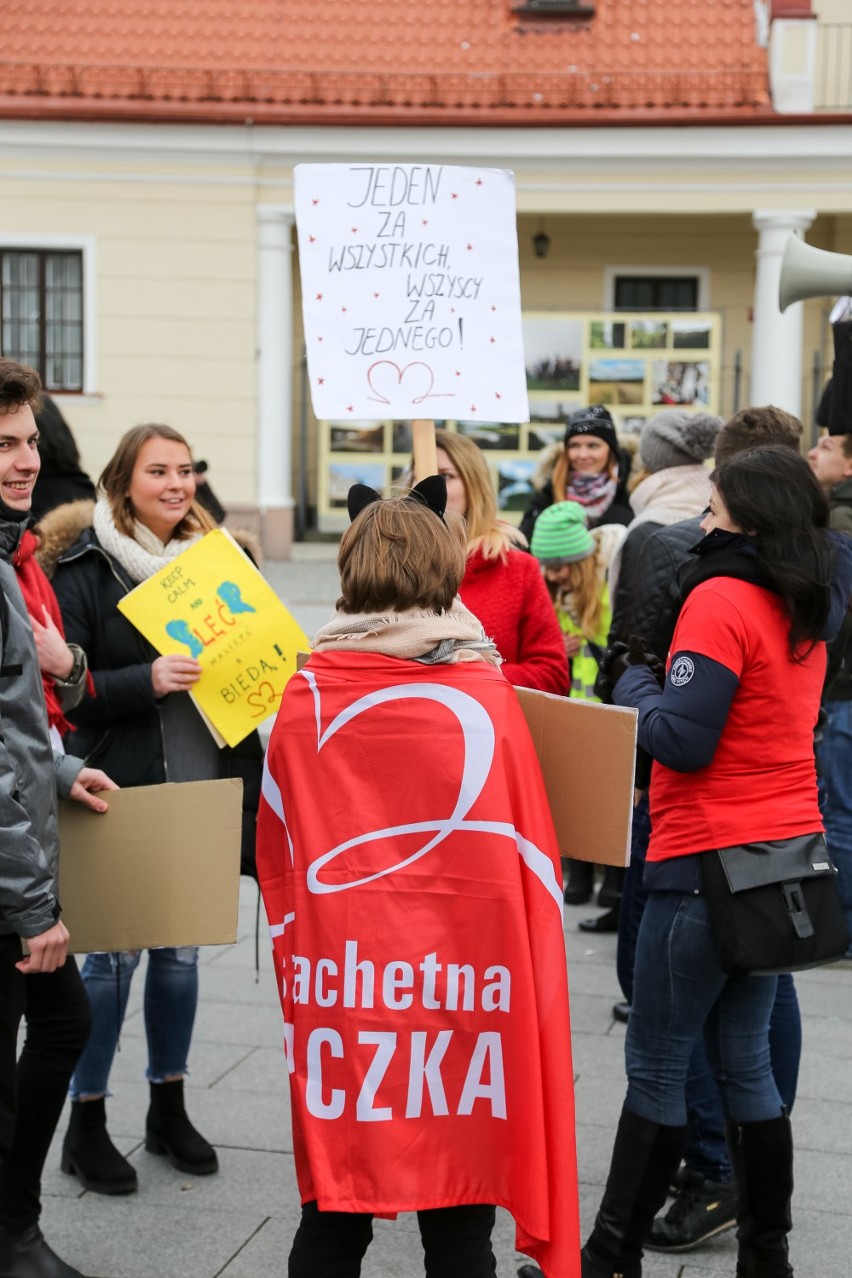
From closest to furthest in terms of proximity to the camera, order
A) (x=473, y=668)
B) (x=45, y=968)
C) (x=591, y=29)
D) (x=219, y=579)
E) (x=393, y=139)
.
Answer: (x=473, y=668), (x=45, y=968), (x=219, y=579), (x=393, y=139), (x=591, y=29)

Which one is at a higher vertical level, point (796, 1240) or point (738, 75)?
point (738, 75)

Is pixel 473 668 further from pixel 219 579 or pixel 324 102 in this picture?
pixel 324 102

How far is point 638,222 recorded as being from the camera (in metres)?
18.8

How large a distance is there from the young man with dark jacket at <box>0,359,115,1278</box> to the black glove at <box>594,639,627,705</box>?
3.61 feet

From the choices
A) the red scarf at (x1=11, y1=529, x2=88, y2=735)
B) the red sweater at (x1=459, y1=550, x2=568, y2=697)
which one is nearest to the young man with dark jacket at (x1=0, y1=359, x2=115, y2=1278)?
the red scarf at (x1=11, y1=529, x2=88, y2=735)

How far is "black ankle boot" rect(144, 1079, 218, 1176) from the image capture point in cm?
387

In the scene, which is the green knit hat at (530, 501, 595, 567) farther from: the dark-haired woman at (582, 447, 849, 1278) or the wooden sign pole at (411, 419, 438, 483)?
the dark-haired woman at (582, 447, 849, 1278)

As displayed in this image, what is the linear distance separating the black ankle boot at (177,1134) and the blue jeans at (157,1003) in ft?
0.15

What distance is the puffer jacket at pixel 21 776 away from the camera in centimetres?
284

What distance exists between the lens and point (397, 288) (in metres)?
3.51

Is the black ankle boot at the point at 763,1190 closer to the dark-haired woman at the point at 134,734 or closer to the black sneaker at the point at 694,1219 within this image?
the black sneaker at the point at 694,1219

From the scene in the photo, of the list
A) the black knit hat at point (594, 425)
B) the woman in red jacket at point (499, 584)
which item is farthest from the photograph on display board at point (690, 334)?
the woman in red jacket at point (499, 584)

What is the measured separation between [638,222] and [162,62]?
5931mm

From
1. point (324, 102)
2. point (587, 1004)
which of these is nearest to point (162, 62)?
point (324, 102)
